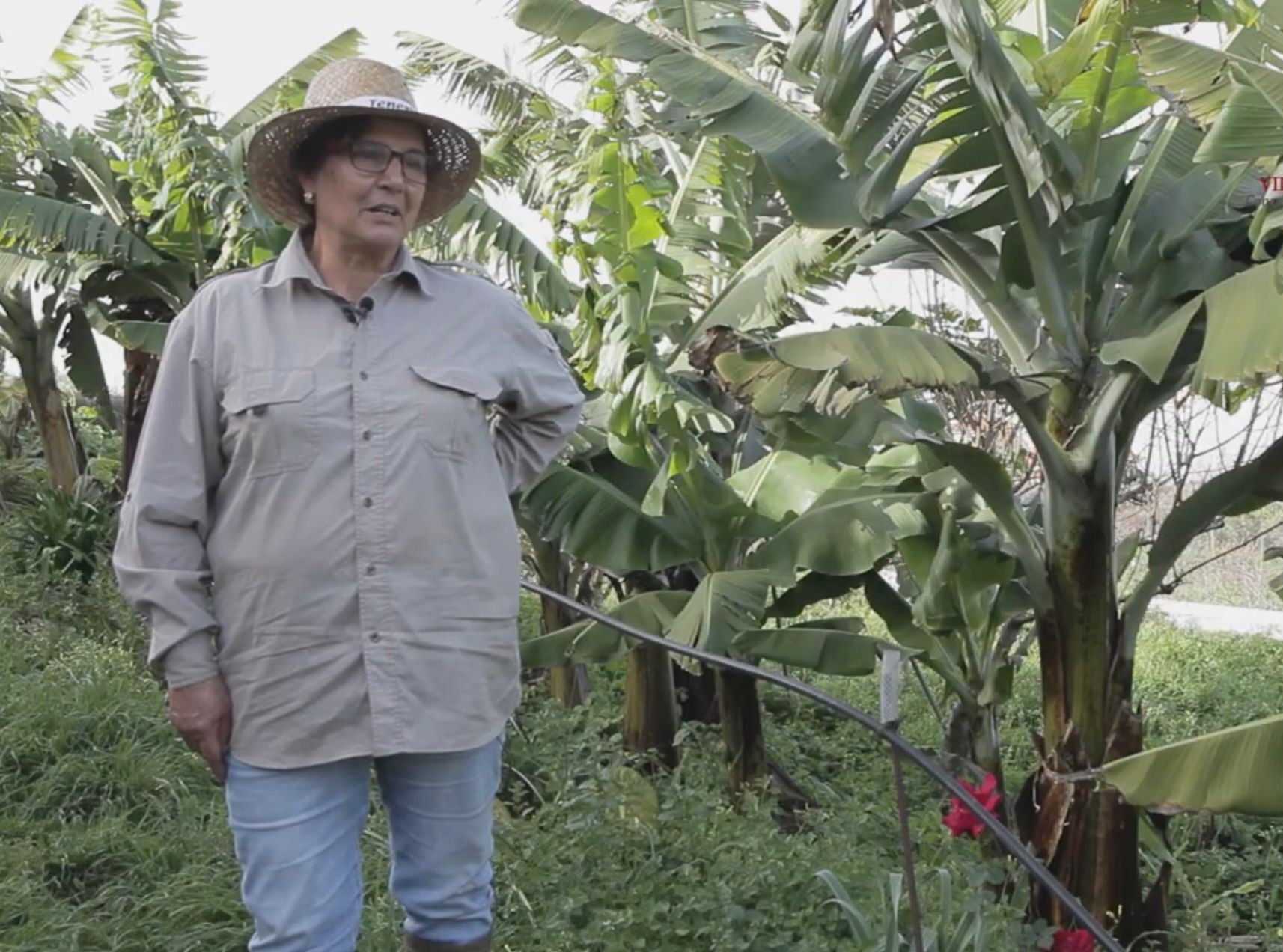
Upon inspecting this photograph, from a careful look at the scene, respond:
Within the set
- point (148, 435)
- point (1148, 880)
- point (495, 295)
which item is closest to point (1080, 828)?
point (1148, 880)

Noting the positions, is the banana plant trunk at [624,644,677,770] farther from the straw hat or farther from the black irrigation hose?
the straw hat

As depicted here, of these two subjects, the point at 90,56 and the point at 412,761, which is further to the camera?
the point at 90,56

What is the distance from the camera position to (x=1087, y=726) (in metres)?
3.91

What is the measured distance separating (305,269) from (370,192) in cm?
16

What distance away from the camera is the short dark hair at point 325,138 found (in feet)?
6.81

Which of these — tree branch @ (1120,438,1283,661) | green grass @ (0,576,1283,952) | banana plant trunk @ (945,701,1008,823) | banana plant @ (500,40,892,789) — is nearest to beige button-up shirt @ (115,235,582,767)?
green grass @ (0,576,1283,952)

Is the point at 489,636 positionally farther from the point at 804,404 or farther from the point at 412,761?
the point at 804,404

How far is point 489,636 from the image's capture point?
2.09 metres

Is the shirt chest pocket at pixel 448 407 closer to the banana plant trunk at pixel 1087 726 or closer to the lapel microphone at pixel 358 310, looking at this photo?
the lapel microphone at pixel 358 310

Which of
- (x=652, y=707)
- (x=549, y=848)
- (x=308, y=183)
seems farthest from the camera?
(x=652, y=707)

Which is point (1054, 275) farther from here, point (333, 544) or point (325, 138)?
point (333, 544)

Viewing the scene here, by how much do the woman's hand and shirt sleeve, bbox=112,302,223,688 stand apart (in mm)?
18

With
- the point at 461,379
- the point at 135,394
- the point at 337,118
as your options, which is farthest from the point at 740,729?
the point at 337,118

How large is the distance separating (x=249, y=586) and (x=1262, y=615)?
10.2 metres
